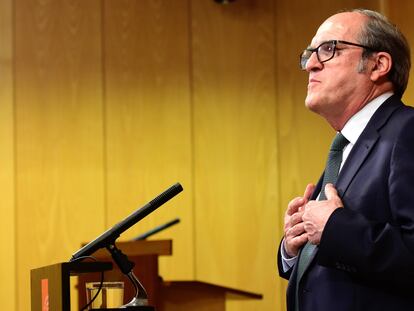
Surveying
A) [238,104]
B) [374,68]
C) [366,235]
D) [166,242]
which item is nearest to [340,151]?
[374,68]

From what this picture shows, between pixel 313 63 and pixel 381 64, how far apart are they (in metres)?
0.19

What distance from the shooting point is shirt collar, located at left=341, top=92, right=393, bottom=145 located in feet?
7.12

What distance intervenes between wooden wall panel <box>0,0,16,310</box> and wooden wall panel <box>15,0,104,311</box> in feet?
0.15

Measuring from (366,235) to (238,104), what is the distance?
4154mm

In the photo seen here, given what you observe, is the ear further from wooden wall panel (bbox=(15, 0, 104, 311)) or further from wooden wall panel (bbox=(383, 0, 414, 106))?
wooden wall panel (bbox=(15, 0, 104, 311))

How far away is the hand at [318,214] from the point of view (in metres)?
1.95

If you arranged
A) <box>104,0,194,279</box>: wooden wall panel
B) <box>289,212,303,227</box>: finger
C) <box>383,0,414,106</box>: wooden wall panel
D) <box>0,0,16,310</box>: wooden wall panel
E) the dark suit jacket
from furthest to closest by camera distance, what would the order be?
<box>104,0,194,279</box>: wooden wall panel
<box>0,0,16,310</box>: wooden wall panel
<box>383,0,414,106</box>: wooden wall panel
<box>289,212,303,227</box>: finger
the dark suit jacket

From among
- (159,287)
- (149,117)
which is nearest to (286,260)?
(159,287)

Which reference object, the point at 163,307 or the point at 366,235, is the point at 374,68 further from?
the point at 163,307

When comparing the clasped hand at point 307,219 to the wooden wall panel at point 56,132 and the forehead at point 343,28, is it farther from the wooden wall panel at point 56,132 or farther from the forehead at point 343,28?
the wooden wall panel at point 56,132

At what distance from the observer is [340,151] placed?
2227 millimetres

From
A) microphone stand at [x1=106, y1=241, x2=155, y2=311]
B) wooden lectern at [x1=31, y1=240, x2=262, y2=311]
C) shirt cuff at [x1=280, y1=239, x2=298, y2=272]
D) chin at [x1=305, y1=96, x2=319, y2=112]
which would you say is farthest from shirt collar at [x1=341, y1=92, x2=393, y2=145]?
wooden lectern at [x1=31, y1=240, x2=262, y2=311]

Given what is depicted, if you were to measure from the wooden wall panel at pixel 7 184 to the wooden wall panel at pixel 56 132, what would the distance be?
5cm

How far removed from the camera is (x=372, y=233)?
187cm
